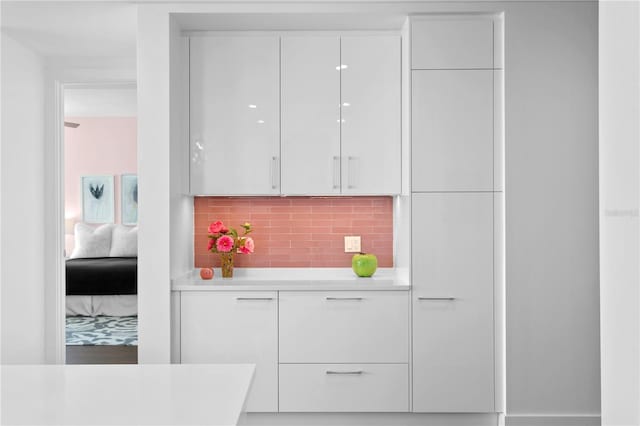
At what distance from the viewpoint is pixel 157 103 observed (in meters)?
3.08

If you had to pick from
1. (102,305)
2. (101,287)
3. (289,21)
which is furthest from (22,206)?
(102,305)

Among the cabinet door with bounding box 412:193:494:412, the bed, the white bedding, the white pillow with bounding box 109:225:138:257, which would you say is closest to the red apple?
the cabinet door with bounding box 412:193:494:412

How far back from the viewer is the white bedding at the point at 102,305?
6359 millimetres

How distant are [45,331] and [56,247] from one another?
0.60 metres

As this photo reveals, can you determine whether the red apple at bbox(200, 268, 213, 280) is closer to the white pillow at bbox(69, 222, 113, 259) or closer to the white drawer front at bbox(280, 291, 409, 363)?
the white drawer front at bbox(280, 291, 409, 363)

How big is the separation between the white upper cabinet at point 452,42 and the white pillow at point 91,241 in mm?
5198

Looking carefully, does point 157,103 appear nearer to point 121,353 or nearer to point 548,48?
point 548,48

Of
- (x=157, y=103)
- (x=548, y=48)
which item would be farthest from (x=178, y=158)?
(x=548, y=48)

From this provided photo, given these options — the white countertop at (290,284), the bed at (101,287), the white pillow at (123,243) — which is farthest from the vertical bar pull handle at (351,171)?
the white pillow at (123,243)

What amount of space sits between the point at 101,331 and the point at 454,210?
4.03m

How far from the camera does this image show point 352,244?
3.69 metres

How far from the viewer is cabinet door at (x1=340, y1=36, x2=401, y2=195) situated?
333 cm

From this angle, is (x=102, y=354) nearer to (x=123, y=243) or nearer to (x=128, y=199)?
(x=123, y=243)

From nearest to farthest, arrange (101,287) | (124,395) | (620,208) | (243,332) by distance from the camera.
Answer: (620,208) → (124,395) → (243,332) → (101,287)
